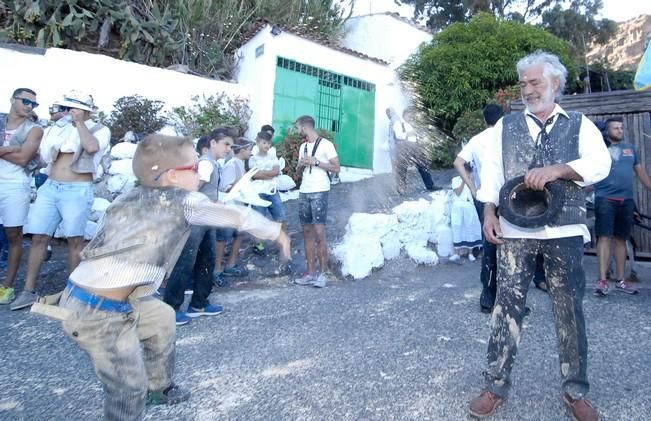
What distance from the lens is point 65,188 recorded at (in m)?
A: 4.82

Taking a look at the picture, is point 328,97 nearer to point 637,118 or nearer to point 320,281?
point 637,118

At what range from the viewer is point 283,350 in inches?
150

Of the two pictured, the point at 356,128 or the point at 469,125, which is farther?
the point at 356,128

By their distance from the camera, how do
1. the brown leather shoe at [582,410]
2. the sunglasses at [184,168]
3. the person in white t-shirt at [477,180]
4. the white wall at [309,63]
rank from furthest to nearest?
1. the white wall at [309,63]
2. the person in white t-shirt at [477,180]
3. the brown leather shoe at [582,410]
4. the sunglasses at [184,168]

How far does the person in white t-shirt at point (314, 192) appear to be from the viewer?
19.4 feet

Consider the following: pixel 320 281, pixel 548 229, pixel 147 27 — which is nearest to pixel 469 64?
pixel 147 27

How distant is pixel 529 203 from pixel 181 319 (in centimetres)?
304

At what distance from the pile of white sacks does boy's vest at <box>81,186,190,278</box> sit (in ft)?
14.0

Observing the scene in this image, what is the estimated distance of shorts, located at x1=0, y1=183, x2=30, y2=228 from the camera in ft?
16.1

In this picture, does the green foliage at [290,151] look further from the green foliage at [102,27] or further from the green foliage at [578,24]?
the green foliage at [578,24]

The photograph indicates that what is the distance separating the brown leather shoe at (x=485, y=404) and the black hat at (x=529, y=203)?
0.90 metres

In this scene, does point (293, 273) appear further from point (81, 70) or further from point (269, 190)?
point (81, 70)

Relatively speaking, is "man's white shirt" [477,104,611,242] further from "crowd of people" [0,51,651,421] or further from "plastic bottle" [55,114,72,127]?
"plastic bottle" [55,114,72,127]

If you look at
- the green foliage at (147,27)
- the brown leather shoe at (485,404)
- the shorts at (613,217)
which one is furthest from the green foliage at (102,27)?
the brown leather shoe at (485,404)
